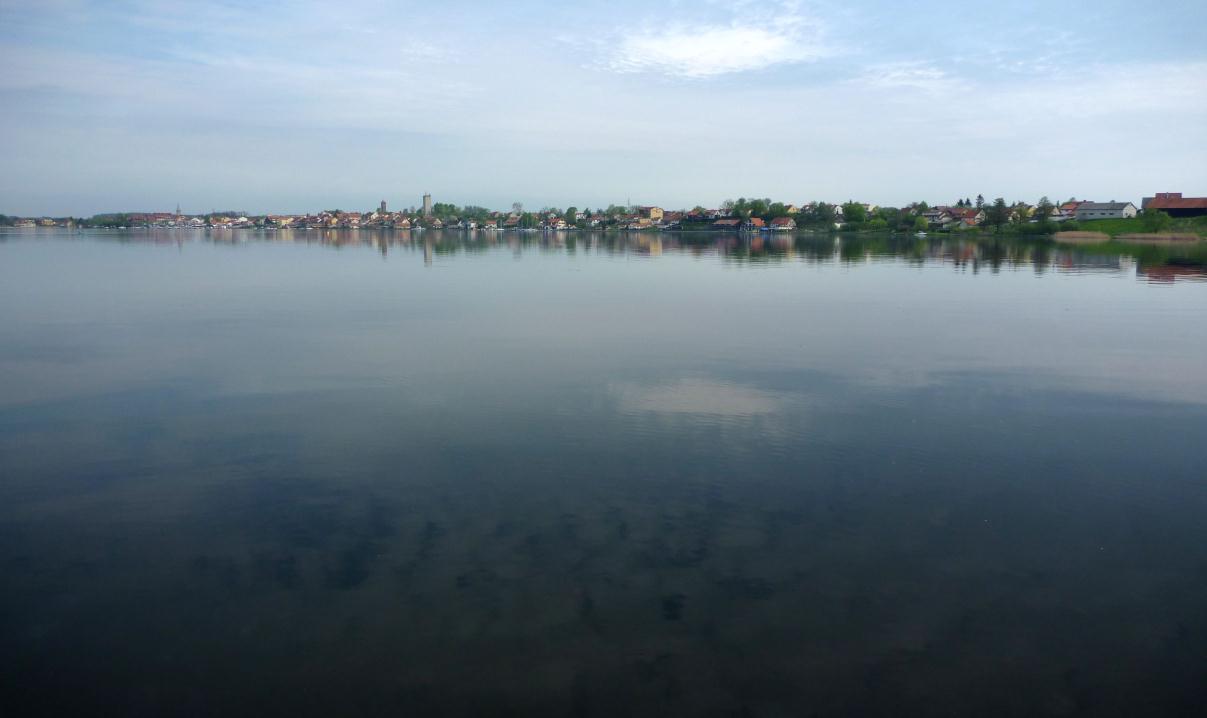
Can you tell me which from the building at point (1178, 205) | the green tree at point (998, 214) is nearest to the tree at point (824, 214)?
the green tree at point (998, 214)

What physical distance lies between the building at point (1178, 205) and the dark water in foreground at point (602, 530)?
411 ft

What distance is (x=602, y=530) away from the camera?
853 centimetres

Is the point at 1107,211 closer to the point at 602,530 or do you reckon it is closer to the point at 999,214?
the point at 999,214

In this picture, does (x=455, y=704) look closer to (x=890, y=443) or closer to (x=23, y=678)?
(x=23, y=678)

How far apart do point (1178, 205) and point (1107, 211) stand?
13.0 meters

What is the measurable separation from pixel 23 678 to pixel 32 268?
5211cm

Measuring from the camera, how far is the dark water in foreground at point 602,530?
6.14 meters

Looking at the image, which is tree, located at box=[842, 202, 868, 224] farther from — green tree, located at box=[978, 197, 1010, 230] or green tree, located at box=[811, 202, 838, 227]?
green tree, located at box=[978, 197, 1010, 230]

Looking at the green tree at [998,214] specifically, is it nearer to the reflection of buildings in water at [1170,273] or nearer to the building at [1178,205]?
the building at [1178,205]

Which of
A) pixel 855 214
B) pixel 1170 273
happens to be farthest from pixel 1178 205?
pixel 1170 273

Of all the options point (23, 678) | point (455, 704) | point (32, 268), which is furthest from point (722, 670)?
point (32, 268)

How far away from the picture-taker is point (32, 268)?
152 feet

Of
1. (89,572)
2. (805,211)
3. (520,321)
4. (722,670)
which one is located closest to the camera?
(722,670)

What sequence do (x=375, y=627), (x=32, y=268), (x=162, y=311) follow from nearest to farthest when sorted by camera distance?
(x=375, y=627)
(x=162, y=311)
(x=32, y=268)
